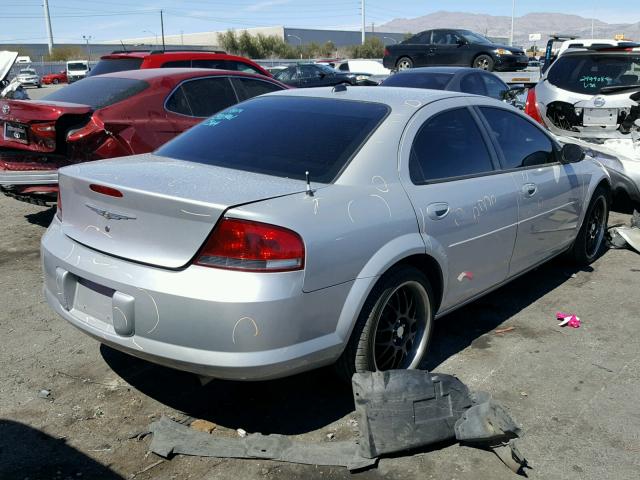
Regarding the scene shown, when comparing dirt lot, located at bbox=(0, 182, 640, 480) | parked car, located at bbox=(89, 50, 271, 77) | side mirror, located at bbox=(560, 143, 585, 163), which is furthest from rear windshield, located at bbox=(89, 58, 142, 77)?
side mirror, located at bbox=(560, 143, 585, 163)

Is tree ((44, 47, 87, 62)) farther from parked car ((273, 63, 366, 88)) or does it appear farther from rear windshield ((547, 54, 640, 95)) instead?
rear windshield ((547, 54, 640, 95))

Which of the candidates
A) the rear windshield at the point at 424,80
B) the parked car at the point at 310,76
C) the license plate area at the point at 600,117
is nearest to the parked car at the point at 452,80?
the rear windshield at the point at 424,80

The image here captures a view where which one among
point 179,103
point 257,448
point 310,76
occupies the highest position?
point 179,103

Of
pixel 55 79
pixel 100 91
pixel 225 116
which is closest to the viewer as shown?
pixel 225 116

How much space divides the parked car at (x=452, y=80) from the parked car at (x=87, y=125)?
427 cm

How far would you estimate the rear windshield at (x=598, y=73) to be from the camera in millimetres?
8102

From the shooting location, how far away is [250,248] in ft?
9.20

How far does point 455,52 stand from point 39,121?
17.3 meters

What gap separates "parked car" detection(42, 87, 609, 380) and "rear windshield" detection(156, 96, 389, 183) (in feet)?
0.04

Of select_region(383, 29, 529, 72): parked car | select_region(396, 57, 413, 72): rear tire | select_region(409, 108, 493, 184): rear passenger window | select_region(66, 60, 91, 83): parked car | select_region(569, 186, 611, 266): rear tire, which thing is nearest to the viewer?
select_region(409, 108, 493, 184): rear passenger window

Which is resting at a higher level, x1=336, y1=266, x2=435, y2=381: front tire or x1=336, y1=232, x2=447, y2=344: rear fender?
x1=336, y1=232, x2=447, y2=344: rear fender

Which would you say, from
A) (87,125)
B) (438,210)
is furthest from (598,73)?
(87,125)

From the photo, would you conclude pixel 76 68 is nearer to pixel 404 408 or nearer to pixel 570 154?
pixel 570 154

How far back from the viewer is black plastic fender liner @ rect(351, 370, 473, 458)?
9.87ft
